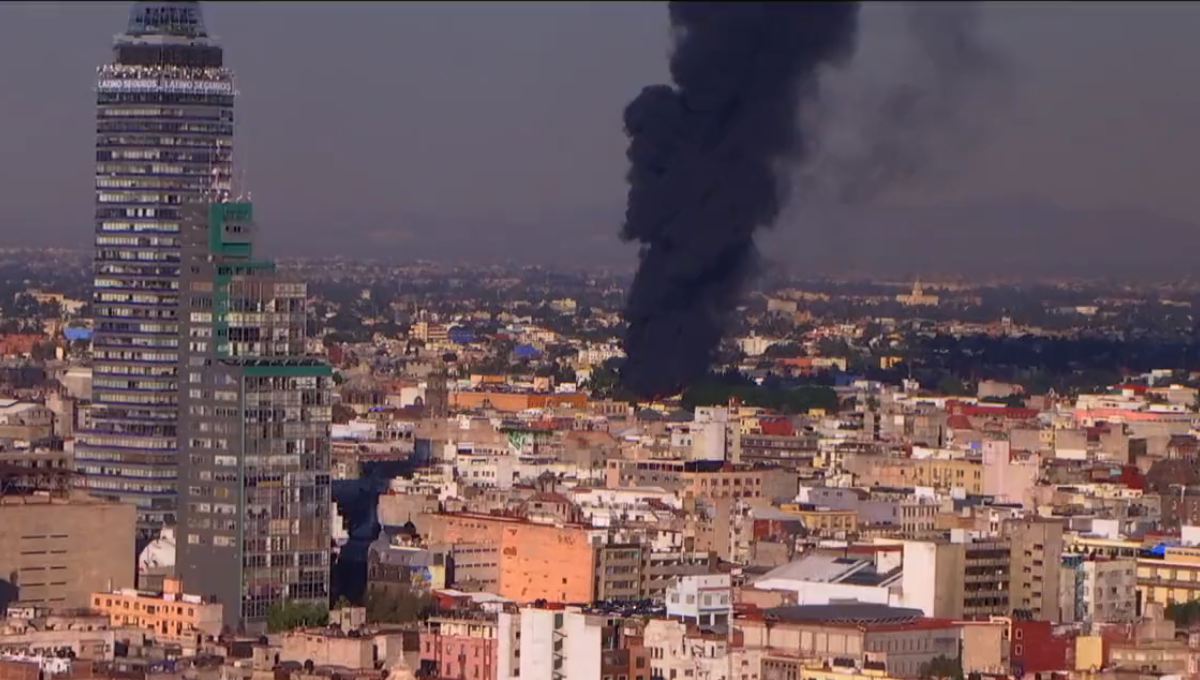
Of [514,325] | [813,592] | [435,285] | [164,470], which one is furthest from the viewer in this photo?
[435,285]

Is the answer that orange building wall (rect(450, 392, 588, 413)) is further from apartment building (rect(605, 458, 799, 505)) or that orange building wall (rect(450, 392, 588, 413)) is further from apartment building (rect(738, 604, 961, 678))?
apartment building (rect(738, 604, 961, 678))

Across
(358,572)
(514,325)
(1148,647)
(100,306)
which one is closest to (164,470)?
(100,306)

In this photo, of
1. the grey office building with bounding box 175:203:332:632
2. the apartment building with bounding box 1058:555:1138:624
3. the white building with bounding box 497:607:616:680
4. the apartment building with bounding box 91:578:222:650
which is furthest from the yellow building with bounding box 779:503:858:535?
the white building with bounding box 497:607:616:680

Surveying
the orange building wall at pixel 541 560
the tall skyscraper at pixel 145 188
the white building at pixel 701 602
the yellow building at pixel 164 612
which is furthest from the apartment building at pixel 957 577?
the tall skyscraper at pixel 145 188

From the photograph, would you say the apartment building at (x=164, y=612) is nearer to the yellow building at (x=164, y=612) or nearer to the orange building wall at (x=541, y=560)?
the yellow building at (x=164, y=612)

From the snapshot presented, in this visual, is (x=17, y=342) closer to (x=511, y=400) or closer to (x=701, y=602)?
(x=511, y=400)

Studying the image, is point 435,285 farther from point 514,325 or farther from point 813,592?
point 813,592
